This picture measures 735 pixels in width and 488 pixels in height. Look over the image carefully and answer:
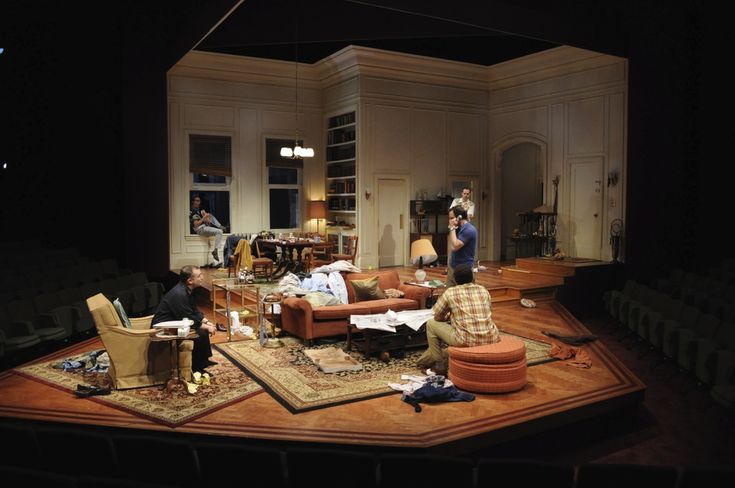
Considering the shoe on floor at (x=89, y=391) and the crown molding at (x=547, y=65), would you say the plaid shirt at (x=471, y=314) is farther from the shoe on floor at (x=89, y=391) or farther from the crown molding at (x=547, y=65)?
the crown molding at (x=547, y=65)

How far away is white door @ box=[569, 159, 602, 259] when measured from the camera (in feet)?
39.4

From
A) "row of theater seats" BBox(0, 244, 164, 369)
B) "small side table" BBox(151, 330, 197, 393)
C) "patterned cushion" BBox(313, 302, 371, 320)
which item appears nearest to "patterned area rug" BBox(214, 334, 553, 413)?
"patterned cushion" BBox(313, 302, 371, 320)

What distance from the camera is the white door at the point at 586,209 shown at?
12000mm

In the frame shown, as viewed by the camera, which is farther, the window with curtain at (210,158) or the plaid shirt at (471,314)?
the window with curtain at (210,158)

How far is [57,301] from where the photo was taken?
755cm

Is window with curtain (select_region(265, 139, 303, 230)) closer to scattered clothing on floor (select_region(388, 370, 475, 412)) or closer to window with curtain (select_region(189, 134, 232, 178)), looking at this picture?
window with curtain (select_region(189, 134, 232, 178))

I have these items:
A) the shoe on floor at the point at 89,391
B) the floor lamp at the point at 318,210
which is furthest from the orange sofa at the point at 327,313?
the floor lamp at the point at 318,210

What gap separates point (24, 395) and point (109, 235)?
7994 mm

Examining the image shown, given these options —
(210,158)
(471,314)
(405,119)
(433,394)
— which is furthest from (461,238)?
(210,158)

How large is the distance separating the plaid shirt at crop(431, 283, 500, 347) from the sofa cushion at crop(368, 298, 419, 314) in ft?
5.76

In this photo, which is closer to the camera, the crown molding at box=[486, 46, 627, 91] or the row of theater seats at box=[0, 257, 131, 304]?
the row of theater seats at box=[0, 257, 131, 304]

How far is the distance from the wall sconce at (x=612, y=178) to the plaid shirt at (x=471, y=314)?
6997mm

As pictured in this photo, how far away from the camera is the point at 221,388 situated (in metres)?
5.76

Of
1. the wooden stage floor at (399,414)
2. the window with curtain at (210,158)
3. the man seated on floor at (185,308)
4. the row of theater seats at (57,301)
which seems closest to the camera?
the wooden stage floor at (399,414)
